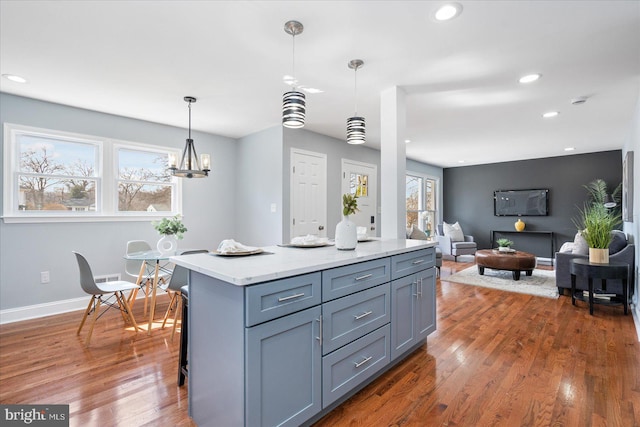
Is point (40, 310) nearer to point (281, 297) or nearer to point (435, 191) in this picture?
point (281, 297)

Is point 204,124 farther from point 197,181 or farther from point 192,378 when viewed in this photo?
point 192,378

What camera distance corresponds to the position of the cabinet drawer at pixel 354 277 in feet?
5.77

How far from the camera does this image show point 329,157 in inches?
206

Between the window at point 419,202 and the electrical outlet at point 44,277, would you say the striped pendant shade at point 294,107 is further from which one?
the window at point 419,202

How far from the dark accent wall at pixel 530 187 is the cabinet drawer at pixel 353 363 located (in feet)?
22.9

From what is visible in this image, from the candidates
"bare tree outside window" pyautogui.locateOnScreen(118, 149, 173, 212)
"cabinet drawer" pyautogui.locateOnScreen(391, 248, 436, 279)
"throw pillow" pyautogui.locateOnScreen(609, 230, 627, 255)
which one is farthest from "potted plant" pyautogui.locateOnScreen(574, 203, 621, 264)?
"bare tree outside window" pyautogui.locateOnScreen(118, 149, 173, 212)

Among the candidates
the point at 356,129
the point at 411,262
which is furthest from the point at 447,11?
the point at 411,262

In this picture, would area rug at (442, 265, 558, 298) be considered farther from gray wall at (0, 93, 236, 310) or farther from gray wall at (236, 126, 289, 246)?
gray wall at (0, 93, 236, 310)

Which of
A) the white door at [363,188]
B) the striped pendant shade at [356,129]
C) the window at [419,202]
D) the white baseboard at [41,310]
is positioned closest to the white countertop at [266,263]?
the striped pendant shade at [356,129]

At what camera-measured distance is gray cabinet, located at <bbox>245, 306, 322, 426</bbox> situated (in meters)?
1.41

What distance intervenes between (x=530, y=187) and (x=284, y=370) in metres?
8.02

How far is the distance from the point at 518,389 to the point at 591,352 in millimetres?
1108

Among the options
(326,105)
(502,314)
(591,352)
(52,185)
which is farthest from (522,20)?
(52,185)

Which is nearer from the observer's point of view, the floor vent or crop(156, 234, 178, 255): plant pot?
crop(156, 234, 178, 255): plant pot
